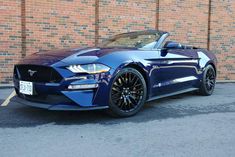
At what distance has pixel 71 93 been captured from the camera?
4.29m

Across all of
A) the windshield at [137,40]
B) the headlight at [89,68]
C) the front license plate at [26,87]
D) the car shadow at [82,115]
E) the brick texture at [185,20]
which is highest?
the brick texture at [185,20]

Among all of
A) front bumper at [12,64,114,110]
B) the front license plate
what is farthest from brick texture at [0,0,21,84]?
front bumper at [12,64,114,110]

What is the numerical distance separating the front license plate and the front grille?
2.9 inches

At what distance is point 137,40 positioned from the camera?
5.83m

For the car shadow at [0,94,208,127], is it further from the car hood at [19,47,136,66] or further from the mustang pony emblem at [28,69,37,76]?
the car hood at [19,47,136,66]

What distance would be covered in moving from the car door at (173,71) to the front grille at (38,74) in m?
1.68

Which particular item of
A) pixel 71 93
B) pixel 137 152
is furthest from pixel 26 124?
pixel 137 152

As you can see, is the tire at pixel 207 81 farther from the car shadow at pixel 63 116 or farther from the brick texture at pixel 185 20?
the brick texture at pixel 185 20

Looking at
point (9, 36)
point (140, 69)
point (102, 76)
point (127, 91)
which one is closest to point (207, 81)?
point (140, 69)

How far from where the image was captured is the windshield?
18.4 ft

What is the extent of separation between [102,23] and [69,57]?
5.03 m

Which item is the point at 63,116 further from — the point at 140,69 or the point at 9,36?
the point at 9,36

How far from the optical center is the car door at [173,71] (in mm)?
5406

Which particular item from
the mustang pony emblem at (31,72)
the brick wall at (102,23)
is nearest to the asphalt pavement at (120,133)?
the mustang pony emblem at (31,72)
